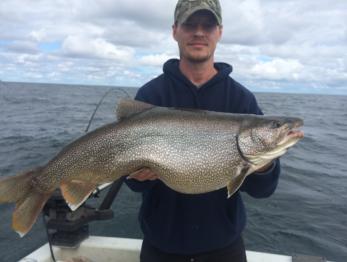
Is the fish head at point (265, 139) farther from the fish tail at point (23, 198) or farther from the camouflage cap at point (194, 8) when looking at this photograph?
the fish tail at point (23, 198)

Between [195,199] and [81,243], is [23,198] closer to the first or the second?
[195,199]

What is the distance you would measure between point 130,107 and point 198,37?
1.01m

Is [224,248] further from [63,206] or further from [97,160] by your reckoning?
[63,206]

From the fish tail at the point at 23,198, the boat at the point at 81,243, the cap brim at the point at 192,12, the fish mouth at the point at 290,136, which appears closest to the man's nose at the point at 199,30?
the cap brim at the point at 192,12

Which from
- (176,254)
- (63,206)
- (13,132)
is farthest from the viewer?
(13,132)

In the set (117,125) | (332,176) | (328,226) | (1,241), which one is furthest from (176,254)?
(332,176)

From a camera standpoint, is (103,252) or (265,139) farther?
(103,252)

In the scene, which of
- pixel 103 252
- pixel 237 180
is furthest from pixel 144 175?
pixel 103 252

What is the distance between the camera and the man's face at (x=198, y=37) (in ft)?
13.5

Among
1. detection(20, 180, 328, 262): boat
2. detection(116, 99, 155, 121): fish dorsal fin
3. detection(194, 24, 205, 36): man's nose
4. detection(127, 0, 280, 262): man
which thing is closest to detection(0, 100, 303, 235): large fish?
detection(116, 99, 155, 121): fish dorsal fin

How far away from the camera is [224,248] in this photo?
162 inches

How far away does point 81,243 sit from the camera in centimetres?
587

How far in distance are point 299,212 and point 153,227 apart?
7.97 m

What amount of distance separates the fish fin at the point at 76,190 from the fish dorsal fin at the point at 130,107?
0.74 meters
